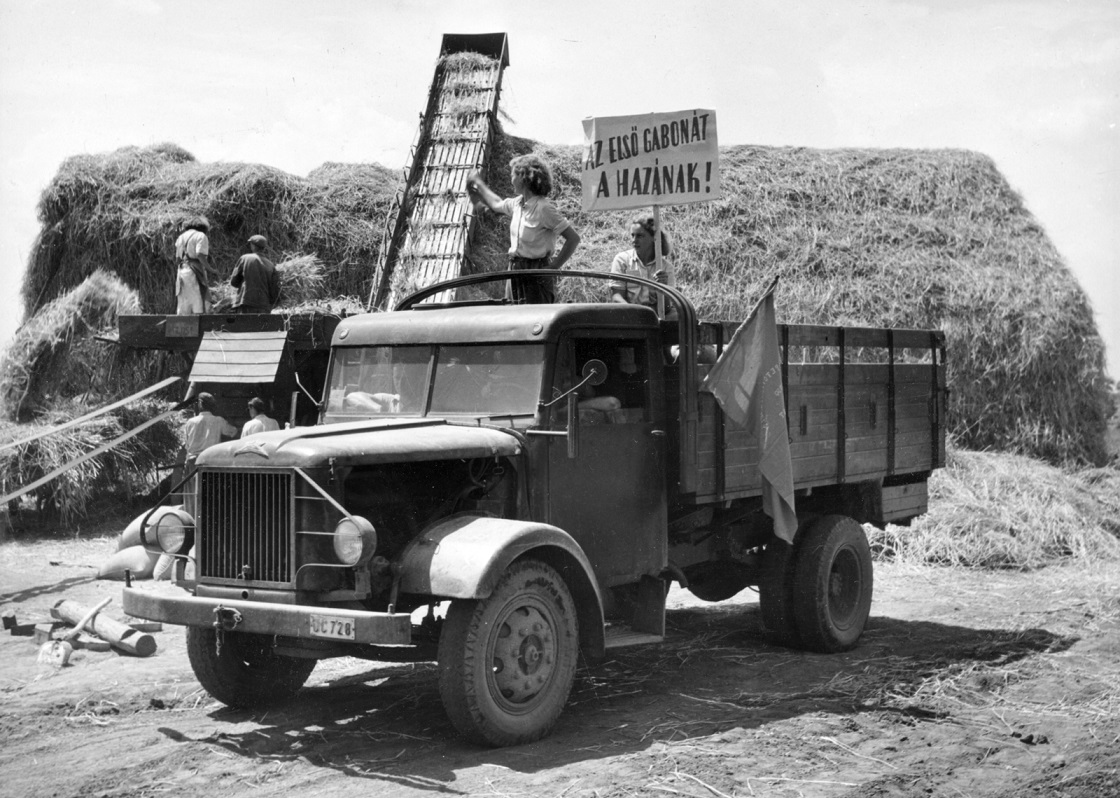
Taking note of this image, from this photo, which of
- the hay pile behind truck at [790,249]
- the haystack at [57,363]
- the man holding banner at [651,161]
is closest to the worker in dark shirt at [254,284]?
the hay pile behind truck at [790,249]

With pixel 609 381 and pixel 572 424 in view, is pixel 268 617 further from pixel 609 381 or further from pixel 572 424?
pixel 609 381

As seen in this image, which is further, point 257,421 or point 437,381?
point 257,421

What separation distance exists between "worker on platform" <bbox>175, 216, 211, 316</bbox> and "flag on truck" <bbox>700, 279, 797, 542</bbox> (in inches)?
293

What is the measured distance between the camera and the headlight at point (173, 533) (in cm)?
636

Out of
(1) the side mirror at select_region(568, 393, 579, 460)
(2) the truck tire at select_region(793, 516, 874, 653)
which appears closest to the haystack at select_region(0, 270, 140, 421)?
(2) the truck tire at select_region(793, 516, 874, 653)

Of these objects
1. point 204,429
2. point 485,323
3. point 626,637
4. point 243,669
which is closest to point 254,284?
point 204,429

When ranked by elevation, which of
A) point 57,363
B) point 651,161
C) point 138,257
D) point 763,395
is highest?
point 138,257

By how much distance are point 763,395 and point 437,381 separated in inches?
81.3

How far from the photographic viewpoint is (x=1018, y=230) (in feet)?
50.7

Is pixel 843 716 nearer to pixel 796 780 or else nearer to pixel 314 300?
pixel 796 780

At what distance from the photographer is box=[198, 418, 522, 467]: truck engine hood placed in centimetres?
577

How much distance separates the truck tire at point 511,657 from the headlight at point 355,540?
21.0 inches

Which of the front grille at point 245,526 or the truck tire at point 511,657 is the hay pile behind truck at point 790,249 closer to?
the front grille at point 245,526

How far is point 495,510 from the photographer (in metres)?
6.45
